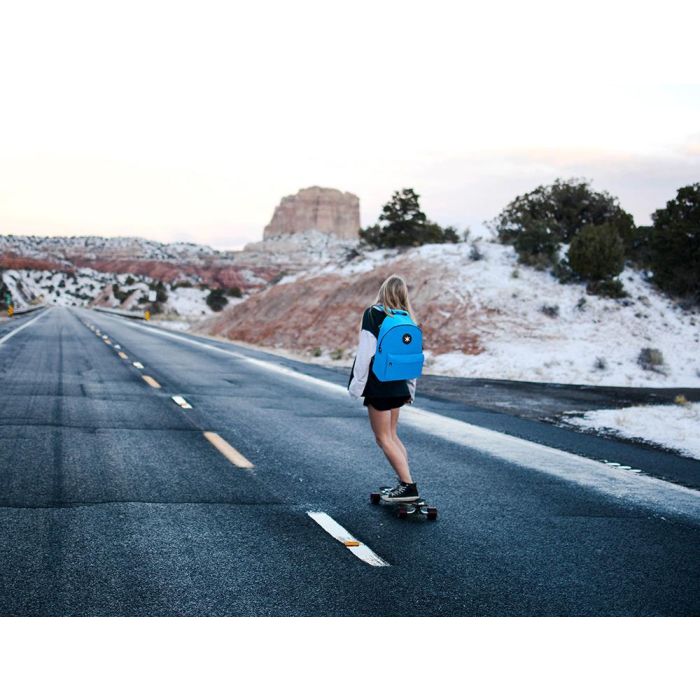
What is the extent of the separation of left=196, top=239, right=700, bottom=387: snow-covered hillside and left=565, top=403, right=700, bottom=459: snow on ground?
22.2 feet

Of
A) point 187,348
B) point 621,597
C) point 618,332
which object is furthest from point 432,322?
point 621,597

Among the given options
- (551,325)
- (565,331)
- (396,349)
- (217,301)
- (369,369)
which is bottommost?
(217,301)

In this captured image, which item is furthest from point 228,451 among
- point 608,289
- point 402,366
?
point 608,289

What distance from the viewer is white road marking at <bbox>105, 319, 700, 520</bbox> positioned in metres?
7.62

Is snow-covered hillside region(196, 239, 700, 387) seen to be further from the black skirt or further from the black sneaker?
the black skirt

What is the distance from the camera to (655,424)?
12609 millimetres

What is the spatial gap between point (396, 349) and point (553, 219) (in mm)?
29341

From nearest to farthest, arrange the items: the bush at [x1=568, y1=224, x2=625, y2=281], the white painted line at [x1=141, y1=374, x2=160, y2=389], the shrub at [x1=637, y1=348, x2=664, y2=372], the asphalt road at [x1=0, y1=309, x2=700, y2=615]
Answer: the asphalt road at [x1=0, y1=309, x2=700, y2=615] < the white painted line at [x1=141, y1=374, x2=160, y2=389] < the shrub at [x1=637, y1=348, x2=664, y2=372] < the bush at [x1=568, y1=224, x2=625, y2=281]

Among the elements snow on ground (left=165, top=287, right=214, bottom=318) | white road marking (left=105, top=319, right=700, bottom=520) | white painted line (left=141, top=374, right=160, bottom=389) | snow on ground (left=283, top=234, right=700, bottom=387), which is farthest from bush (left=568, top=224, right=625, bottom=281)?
snow on ground (left=165, top=287, right=214, bottom=318)

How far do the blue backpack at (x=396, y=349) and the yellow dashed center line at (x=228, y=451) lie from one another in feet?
8.62

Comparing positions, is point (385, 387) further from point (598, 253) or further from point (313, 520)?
point (598, 253)

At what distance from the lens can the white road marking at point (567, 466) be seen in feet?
25.0

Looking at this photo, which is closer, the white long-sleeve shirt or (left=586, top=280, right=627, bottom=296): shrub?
the white long-sleeve shirt

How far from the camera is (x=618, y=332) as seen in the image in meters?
25.5
